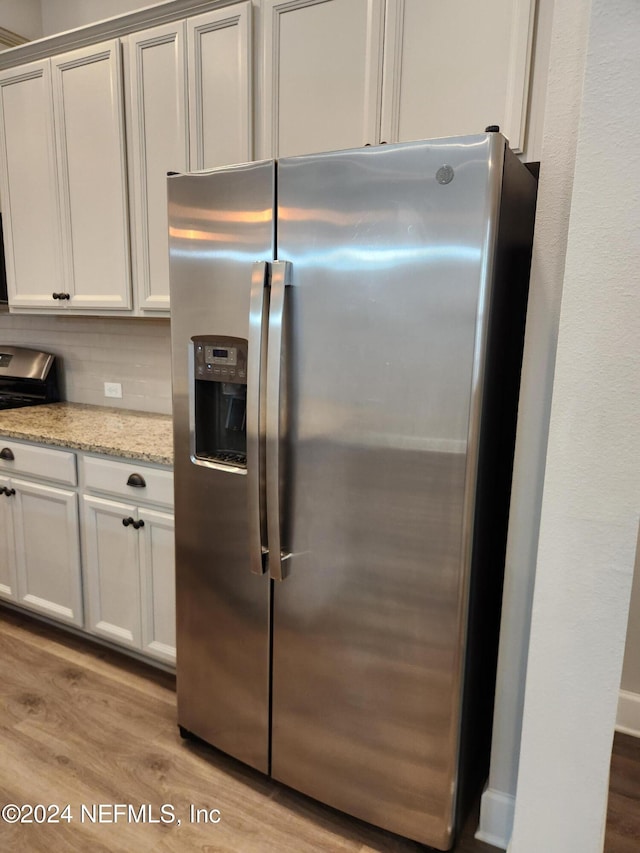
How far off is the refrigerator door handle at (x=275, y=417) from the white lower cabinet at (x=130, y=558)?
637 mm

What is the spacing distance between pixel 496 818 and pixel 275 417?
1.24 meters

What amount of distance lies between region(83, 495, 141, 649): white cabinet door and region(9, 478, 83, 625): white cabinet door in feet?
0.25

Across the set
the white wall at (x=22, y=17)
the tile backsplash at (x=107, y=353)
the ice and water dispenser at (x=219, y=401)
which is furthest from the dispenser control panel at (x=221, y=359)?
the white wall at (x=22, y=17)

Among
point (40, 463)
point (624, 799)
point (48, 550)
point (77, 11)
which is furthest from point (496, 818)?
point (77, 11)

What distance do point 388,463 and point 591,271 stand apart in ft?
1.99

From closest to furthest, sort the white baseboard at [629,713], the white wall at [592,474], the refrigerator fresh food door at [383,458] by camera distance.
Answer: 1. the white wall at [592,474]
2. the refrigerator fresh food door at [383,458]
3. the white baseboard at [629,713]

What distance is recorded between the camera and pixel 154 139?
2.28 meters

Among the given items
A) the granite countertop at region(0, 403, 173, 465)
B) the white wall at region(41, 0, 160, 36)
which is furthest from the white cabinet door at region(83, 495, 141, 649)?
the white wall at region(41, 0, 160, 36)

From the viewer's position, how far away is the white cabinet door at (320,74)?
183 centimetres

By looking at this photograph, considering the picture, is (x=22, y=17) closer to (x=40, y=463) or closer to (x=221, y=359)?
(x=40, y=463)

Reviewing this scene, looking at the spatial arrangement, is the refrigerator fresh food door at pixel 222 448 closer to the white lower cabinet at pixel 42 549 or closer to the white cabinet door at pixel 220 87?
the white cabinet door at pixel 220 87

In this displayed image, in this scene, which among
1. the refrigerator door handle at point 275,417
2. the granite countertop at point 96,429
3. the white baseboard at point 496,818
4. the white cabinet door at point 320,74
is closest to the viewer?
the refrigerator door handle at point 275,417

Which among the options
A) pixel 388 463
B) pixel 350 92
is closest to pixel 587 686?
pixel 388 463

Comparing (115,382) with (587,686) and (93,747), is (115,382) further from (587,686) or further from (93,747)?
(587,686)
